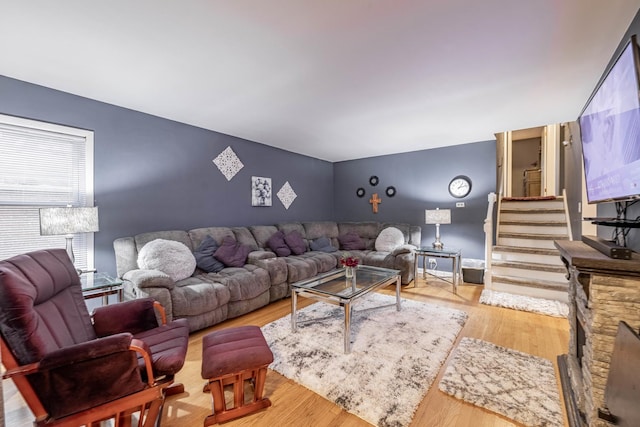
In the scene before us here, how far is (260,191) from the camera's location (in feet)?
14.7

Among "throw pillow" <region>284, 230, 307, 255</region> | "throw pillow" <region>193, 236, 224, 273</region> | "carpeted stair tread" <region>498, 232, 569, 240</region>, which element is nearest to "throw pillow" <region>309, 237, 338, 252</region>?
"throw pillow" <region>284, 230, 307, 255</region>

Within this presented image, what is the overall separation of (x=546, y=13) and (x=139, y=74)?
303 centimetres

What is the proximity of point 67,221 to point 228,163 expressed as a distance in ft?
7.11

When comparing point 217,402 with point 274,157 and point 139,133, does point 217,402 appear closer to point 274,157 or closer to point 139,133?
point 139,133

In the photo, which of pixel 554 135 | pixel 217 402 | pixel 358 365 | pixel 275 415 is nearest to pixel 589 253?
pixel 358 365

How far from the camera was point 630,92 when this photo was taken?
1168 mm

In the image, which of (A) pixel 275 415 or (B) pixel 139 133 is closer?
(A) pixel 275 415

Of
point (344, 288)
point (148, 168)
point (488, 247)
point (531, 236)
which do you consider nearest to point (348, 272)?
point (344, 288)

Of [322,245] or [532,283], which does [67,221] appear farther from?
[532,283]

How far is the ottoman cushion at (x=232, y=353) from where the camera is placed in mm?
1443

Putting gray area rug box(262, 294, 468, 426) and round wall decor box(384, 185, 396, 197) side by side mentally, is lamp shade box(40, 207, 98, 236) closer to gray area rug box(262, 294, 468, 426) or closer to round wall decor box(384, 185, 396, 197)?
gray area rug box(262, 294, 468, 426)

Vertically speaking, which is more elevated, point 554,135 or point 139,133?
point 554,135

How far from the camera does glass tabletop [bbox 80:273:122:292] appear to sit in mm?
2177

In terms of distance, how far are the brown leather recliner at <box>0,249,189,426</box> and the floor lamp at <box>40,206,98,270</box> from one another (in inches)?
31.6
